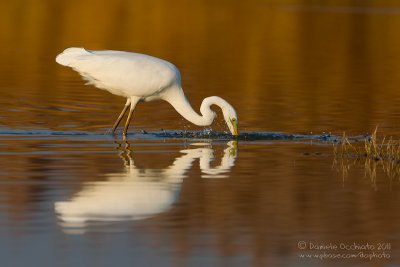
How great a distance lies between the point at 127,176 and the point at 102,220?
244cm

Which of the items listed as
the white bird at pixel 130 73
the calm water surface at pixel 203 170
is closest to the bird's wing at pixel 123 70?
the white bird at pixel 130 73

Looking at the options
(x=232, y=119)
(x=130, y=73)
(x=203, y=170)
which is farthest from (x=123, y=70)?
(x=203, y=170)

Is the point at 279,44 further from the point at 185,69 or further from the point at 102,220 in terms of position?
the point at 102,220

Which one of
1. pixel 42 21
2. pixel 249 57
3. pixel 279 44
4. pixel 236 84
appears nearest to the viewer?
pixel 236 84

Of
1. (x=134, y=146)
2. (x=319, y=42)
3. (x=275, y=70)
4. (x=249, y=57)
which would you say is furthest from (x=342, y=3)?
(x=134, y=146)

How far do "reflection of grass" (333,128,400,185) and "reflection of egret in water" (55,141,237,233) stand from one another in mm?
1207

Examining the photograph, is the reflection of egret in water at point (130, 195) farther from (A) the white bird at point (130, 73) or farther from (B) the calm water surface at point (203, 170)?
(A) the white bird at point (130, 73)

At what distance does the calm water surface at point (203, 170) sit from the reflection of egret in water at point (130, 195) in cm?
2

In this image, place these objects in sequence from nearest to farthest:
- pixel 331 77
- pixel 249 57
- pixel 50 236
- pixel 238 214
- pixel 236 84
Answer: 1. pixel 50 236
2. pixel 238 214
3. pixel 236 84
4. pixel 331 77
5. pixel 249 57

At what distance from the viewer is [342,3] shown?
2042 inches

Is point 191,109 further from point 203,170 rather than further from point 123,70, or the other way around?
point 203,170

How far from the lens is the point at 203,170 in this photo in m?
13.5

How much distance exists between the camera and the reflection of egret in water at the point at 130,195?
10.6 m

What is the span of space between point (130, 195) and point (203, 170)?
2093 millimetres
